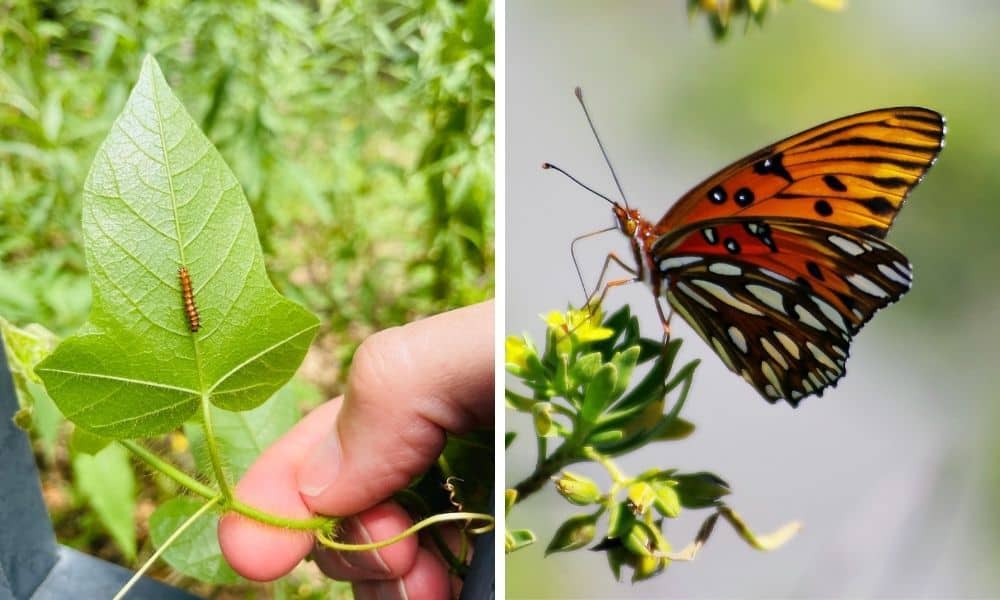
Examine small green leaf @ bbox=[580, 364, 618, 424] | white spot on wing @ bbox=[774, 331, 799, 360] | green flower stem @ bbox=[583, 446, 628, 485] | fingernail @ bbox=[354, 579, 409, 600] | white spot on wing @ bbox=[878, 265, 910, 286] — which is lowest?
fingernail @ bbox=[354, 579, 409, 600]

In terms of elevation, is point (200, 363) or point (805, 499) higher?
point (200, 363)

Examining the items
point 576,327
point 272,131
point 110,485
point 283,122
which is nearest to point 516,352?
point 576,327

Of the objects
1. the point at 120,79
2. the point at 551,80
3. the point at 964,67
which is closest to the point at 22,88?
the point at 120,79

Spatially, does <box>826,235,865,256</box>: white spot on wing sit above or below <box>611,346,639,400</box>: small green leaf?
above

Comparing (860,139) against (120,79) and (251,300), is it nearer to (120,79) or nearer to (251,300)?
(251,300)

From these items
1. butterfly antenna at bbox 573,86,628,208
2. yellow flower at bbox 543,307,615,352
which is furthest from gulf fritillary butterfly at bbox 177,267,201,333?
butterfly antenna at bbox 573,86,628,208

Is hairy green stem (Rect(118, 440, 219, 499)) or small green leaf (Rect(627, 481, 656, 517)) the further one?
small green leaf (Rect(627, 481, 656, 517))

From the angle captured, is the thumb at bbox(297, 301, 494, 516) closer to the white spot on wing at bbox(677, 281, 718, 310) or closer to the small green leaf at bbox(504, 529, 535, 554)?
the small green leaf at bbox(504, 529, 535, 554)
